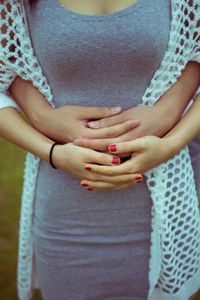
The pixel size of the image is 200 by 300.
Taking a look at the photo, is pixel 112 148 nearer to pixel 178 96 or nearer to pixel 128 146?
pixel 128 146

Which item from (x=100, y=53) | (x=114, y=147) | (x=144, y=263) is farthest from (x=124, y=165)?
(x=144, y=263)

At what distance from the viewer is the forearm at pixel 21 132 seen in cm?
119

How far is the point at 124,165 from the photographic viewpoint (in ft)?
3.54

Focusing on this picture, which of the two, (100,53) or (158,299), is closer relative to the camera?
(100,53)

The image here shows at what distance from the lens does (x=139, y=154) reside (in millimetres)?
1087

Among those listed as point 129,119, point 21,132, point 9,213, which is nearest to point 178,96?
point 129,119

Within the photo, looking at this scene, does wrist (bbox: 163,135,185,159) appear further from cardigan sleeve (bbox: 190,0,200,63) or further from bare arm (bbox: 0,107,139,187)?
cardigan sleeve (bbox: 190,0,200,63)

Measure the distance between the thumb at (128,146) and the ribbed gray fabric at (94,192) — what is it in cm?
14

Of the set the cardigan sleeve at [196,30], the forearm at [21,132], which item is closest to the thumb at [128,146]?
the forearm at [21,132]

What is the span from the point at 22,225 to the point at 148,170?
556 mm

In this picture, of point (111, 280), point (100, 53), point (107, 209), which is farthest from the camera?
point (111, 280)

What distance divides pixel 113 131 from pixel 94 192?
0.76 feet

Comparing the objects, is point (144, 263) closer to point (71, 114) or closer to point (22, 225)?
point (22, 225)

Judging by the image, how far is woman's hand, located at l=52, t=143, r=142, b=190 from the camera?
108 centimetres
